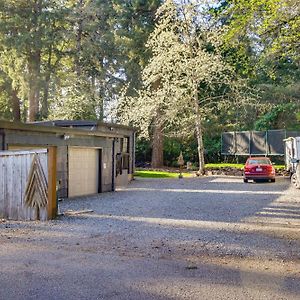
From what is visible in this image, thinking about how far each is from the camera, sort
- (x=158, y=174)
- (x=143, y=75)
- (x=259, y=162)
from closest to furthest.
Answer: (x=259, y=162) < (x=158, y=174) < (x=143, y=75)

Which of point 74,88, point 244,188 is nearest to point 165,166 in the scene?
point 74,88

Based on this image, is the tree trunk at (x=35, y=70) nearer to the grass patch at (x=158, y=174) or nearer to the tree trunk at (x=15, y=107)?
the tree trunk at (x=15, y=107)

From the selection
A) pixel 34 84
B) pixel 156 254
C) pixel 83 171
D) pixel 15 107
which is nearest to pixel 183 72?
pixel 34 84

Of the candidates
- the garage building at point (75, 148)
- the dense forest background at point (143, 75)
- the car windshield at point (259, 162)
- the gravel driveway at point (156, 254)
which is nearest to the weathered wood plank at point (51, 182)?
the gravel driveway at point (156, 254)

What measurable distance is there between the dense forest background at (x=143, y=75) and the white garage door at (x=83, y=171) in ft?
32.8

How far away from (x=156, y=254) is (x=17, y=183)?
567cm

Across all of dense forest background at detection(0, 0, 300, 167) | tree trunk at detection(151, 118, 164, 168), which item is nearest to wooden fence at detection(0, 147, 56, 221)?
dense forest background at detection(0, 0, 300, 167)

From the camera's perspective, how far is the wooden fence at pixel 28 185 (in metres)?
10.6

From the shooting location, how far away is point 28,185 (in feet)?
35.5

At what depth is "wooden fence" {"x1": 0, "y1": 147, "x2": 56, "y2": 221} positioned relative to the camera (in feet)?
34.7

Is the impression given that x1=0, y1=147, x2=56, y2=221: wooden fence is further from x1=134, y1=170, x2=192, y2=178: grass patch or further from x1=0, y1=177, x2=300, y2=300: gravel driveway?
x1=134, y1=170, x2=192, y2=178: grass patch

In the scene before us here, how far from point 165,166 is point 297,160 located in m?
16.6

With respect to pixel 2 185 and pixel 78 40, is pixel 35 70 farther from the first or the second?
pixel 2 185

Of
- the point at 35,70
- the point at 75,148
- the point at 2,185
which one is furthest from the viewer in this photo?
the point at 35,70
